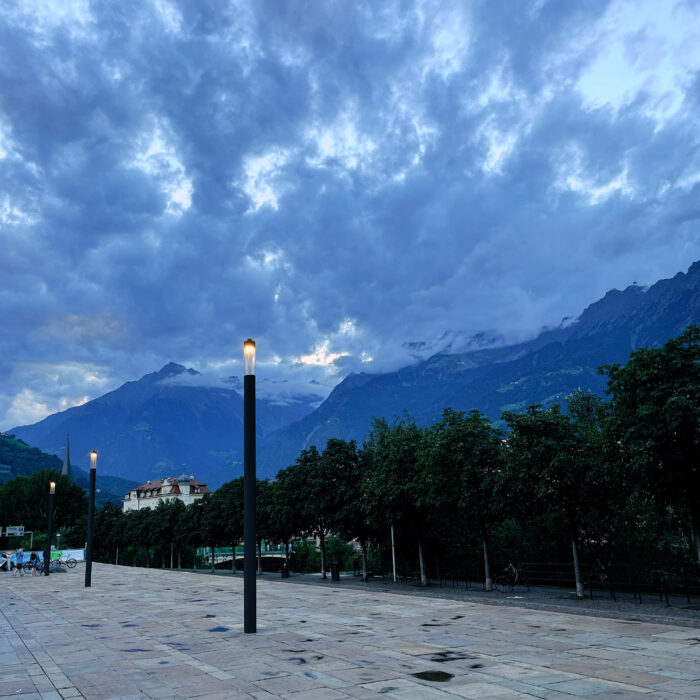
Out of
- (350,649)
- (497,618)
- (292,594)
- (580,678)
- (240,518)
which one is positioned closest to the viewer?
(580,678)

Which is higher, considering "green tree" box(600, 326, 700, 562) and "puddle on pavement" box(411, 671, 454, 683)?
"green tree" box(600, 326, 700, 562)

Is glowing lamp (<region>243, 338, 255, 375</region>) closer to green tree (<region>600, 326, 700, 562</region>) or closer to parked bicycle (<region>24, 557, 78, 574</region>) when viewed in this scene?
green tree (<region>600, 326, 700, 562</region>)

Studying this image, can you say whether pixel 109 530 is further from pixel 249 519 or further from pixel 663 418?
pixel 663 418

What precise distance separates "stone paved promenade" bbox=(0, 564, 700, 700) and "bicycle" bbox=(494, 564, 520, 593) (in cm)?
848

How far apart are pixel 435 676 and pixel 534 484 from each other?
15.7 metres

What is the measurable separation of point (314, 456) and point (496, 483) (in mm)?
18882

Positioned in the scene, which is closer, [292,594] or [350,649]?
[350,649]

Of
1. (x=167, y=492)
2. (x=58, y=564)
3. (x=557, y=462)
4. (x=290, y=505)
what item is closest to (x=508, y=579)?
(x=557, y=462)

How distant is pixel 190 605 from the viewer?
2317 centimetres

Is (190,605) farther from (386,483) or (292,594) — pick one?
(386,483)

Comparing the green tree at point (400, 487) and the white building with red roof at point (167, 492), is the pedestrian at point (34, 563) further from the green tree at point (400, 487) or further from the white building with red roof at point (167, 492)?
the white building with red roof at point (167, 492)

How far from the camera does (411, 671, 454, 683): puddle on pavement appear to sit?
10.1 meters

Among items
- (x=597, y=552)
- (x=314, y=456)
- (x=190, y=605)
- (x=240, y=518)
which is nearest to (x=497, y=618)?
(x=190, y=605)

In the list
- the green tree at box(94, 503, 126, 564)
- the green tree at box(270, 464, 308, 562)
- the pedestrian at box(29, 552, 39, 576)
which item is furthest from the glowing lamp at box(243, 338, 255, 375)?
the green tree at box(94, 503, 126, 564)
